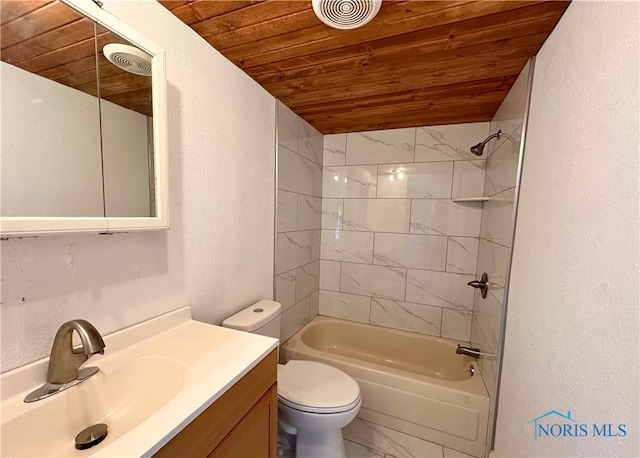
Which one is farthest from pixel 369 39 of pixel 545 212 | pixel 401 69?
pixel 545 212

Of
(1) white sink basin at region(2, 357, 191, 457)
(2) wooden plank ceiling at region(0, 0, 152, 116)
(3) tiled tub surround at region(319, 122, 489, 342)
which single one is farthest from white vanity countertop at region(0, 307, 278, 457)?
(3) tiled tub surround at region(319, 122, 489, 342)

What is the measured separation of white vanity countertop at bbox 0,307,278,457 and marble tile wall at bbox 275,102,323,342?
0.89 metres

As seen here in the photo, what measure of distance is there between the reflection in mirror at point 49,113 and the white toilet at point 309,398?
2.62ft

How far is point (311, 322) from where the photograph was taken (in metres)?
2.33

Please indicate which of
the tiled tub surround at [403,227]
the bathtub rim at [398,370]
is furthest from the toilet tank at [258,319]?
the tiled tub surround at [403,227]

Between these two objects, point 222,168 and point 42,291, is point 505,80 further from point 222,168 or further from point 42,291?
point 42,291

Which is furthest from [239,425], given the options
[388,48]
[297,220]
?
[388,48]

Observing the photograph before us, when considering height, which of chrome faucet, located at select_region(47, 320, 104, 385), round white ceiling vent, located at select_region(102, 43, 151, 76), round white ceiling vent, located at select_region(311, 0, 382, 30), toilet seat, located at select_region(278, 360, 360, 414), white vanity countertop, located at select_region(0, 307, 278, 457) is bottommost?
toilet seat, located at select_region(278, 360, 360, 414)

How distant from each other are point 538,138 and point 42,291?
1.76 meters

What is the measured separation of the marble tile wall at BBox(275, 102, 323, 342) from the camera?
179 centimetres

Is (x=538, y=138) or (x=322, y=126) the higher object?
(x=322, y=126)

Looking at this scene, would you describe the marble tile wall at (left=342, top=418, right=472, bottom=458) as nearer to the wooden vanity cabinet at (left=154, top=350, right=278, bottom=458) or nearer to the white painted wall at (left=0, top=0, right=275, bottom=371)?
the wooden vanity cabinet at (left=154, top=350, right=278, bottom=458)

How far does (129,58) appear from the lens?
2.69ft

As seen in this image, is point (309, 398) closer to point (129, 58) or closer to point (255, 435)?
point (255, 435)
